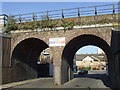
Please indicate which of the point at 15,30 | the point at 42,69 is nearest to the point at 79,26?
the point at 15,30

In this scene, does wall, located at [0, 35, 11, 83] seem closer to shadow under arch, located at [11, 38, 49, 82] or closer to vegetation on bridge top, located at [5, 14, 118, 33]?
shadow under arch, located at [11, 38, 49, 82]

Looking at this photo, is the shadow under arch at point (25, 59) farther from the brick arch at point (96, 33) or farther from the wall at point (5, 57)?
the brick arch at point (96, 33)

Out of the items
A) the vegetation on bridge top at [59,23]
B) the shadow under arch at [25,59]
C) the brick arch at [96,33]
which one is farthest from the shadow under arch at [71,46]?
the shadow under arch at [25,59]

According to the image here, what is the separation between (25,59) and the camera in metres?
24.6

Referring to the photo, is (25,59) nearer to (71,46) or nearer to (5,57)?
(5,57)

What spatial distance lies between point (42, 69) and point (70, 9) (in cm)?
1576

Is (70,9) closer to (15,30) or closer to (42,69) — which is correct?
(15,30)

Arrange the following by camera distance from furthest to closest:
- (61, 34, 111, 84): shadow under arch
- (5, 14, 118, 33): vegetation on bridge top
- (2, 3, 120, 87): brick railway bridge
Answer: (61, 34, 111, 84): shadow under arch → (5, 14, 118, 33): vegetation on bridge top → (2, 3, 120, 87): brick railway bridge

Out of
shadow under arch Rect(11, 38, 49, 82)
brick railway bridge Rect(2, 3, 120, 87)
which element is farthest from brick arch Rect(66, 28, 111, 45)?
shadow under arch Rect(11, 38, 49, 82)

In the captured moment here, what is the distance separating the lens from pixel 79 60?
98.3 metres

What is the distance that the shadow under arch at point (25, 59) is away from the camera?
72.6ft

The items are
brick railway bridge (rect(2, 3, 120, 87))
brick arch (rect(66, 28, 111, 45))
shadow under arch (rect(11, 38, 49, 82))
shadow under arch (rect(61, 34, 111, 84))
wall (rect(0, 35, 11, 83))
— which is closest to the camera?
brick arch (rect(66, 28, 111, 45))

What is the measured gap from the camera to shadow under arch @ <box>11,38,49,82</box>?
22.1m

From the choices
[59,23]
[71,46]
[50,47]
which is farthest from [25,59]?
[59,23]
